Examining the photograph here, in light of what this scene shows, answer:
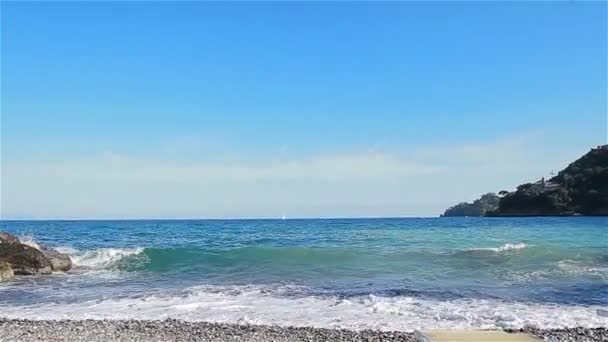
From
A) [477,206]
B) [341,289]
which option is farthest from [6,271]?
[477,206]

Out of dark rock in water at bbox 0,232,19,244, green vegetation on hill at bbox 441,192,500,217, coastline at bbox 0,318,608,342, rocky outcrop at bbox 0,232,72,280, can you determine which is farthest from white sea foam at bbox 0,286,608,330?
green vegetation on hill at bbox 441,192,500,217

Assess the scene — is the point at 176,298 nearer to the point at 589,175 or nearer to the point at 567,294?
the point at 567,294

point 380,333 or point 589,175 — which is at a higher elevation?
point 589,175

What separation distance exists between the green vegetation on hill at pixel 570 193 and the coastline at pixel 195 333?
78.8 metres

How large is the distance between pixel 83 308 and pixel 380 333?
7.00 meters

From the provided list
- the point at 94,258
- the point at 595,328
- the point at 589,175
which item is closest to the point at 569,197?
the point at 589,175

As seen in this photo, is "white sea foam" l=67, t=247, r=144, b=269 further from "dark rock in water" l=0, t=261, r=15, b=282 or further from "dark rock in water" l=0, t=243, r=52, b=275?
"dark rock in water" l=0, t=261, r=15, b=282

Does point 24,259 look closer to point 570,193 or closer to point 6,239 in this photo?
point 6,239

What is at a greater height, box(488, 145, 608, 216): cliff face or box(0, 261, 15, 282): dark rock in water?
box(488, 145, 608, 216): cliff face

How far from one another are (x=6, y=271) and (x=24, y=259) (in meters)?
1.03

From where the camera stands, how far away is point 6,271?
18.1 m

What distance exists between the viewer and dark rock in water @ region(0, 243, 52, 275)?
18.9 meters

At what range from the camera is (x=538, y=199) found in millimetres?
89875

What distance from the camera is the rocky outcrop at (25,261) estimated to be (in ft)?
61.3
